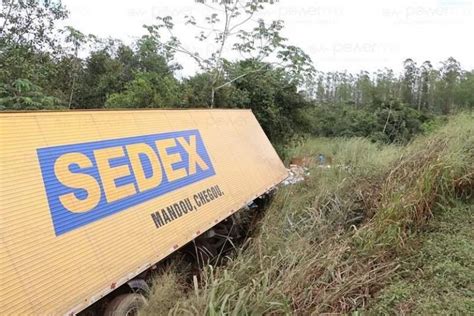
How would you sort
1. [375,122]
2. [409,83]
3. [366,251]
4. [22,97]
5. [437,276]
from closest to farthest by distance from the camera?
1. [437,276]
2. [366,251]
3. [22,97]
4. [375,122]
5. [409,83]

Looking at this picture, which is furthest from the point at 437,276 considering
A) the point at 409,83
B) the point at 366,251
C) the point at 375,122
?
the point at 409,83

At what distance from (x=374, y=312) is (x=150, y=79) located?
27.7 feet

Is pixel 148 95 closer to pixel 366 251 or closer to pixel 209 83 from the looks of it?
pixel 209 83

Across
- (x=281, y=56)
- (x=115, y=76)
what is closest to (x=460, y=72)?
(x=281, y=56)

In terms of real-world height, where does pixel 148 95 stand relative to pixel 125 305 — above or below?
A: above

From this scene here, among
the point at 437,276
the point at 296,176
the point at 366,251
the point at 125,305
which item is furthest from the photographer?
the point at 296,176

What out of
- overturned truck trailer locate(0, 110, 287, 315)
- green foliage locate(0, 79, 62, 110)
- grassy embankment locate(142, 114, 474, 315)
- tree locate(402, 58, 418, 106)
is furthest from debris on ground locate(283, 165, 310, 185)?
tree locate(402, 58, 418, 106)

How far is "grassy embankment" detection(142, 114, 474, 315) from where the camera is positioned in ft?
11.0

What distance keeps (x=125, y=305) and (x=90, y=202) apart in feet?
3.04

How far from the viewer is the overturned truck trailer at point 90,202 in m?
2.75

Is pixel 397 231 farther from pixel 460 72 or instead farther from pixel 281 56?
pixel 460 72

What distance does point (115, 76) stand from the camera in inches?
669

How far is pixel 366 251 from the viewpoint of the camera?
425cm

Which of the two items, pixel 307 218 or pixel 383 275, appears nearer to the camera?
pixel 383 275
